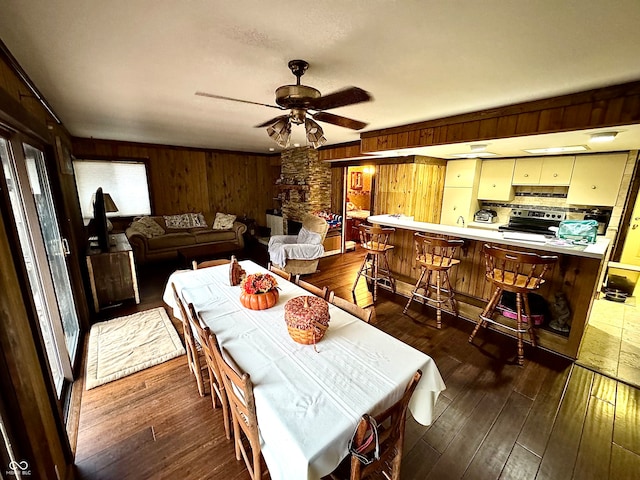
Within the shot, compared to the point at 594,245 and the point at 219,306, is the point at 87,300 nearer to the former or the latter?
the point at 219,306

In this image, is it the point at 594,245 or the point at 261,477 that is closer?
the point at 261,477

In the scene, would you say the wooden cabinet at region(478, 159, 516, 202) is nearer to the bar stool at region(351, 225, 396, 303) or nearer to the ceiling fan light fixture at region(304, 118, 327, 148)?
the bar stool at region(351, 225, 396, 303)

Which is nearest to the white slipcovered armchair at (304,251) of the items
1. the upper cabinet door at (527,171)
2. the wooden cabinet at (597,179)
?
the upper cabinet door at (527,171)

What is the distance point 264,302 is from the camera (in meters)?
1.82

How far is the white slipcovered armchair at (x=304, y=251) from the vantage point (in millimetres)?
4288

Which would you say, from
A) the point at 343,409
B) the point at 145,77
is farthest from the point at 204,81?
the point at 343,409

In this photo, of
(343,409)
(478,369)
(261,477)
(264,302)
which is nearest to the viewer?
(343,409)

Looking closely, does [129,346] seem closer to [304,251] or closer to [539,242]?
[304,251]

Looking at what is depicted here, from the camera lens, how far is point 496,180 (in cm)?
477

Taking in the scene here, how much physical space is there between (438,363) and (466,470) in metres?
0.91

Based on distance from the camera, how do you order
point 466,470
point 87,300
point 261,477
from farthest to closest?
point 87,300 < point 466,470 < point 261,477

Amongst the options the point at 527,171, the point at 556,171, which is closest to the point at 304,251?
the point at 527,171

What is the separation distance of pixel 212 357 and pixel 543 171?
5431 millimetres

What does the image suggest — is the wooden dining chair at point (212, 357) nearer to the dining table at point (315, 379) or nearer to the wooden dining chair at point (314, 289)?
the dining table at point (315, 379)
